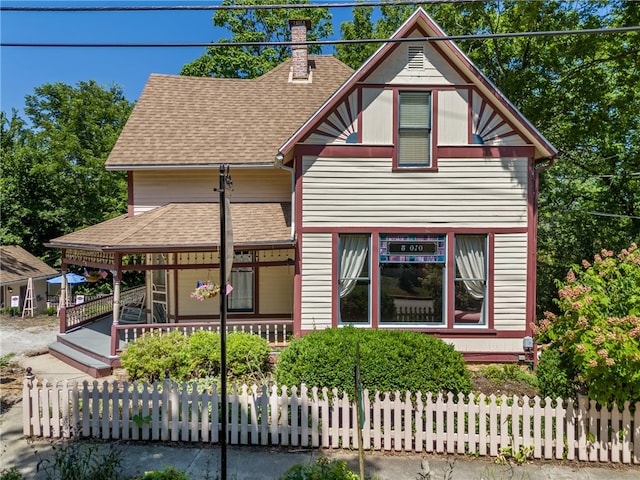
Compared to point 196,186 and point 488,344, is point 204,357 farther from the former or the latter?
point 488,344

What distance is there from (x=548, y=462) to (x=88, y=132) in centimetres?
3110

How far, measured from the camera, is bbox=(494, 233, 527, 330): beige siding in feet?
33.4

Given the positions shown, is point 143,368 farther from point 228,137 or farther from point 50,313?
point 50,313

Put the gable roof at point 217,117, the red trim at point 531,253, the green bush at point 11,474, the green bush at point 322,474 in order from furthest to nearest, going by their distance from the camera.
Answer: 1. the gable roof at point 217,117
2. the red trim at point 531,253
3. the green bush at point 11,474
4. the green bush at point 322,474

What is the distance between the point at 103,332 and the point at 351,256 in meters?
7.89

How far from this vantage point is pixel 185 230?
36.1 feet

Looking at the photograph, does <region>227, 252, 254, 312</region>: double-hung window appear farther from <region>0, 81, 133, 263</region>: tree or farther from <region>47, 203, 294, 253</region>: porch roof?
<region>0, 81, 133, 263</region>: tree

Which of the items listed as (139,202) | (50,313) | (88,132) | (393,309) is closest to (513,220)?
(393,309)

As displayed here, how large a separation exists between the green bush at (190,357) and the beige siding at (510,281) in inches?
230

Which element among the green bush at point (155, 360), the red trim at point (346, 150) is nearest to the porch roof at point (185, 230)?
the red trim at point (346, 150)

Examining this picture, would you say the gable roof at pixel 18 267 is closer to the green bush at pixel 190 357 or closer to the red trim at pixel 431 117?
the green bush at pixel 190 357

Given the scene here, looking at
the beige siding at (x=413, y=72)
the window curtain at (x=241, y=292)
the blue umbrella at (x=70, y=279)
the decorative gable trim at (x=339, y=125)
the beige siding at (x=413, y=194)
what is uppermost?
the beige siding at (x=413, y=72)

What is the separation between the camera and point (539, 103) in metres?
15.6

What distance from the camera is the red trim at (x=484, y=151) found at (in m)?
10.1
